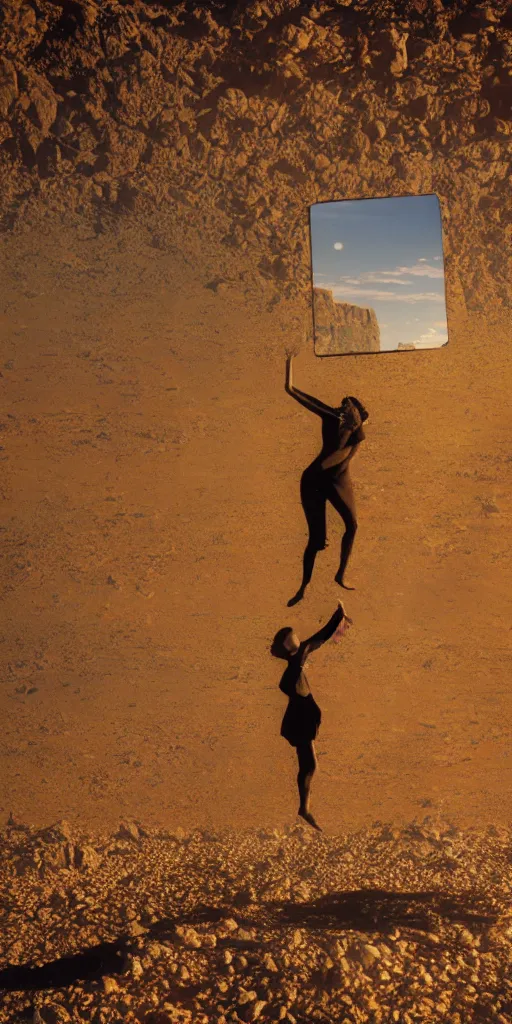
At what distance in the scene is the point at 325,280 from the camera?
3.33 metres

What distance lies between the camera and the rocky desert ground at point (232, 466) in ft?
17.5

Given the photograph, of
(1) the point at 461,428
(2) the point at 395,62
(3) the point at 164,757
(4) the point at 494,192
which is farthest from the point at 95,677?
(2) the point at 395,62

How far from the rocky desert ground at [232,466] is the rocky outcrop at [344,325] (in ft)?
5.49

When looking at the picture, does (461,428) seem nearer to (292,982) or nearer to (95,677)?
(95,677)

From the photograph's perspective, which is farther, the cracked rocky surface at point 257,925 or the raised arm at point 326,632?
the cracked rocky surface at point 257,925

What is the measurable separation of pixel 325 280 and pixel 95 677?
3.00 m

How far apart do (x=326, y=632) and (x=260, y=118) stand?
13.9 feet

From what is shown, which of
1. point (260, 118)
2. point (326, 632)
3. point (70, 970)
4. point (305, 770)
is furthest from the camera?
point (260, 118)

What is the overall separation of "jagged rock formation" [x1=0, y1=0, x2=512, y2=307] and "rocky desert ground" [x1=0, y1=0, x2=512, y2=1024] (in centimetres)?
2

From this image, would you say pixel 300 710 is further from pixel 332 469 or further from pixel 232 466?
pixel 232 466

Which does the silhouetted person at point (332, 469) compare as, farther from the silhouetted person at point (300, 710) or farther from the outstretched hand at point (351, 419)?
the silhouetted person at point (300, 710)

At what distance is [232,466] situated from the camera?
5.54 meters

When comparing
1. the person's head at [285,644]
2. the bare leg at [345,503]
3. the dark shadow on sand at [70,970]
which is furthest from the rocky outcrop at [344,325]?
the dark shadow on sand at [70,970]

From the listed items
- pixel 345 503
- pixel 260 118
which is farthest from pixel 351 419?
pixel 260 118
